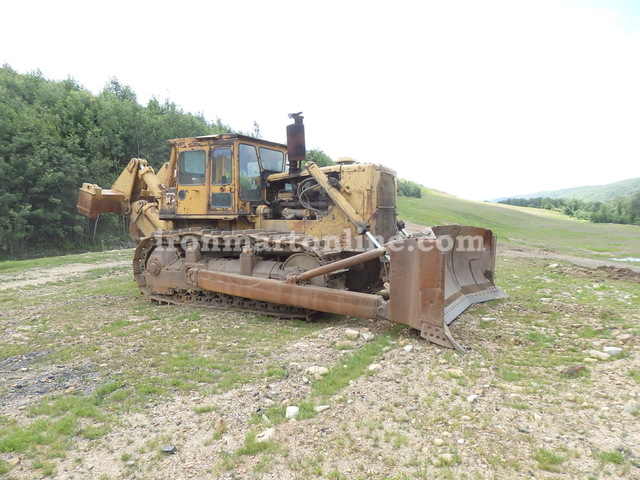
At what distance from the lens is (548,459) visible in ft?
9.13

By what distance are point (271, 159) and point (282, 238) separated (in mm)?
2511

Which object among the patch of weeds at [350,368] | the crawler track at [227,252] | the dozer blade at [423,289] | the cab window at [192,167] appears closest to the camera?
the patch of weeds at [350,368]

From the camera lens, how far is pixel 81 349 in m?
5.30

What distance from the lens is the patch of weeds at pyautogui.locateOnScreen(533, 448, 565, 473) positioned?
2715 mm

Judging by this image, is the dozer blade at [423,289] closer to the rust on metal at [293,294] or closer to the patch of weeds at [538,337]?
the rust on metal at [293,294]

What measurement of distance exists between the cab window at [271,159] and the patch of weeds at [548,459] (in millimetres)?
6854

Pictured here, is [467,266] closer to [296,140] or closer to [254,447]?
[296,140]

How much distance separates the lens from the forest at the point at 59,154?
19.3m

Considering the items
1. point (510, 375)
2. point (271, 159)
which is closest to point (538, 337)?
point (510, 375)

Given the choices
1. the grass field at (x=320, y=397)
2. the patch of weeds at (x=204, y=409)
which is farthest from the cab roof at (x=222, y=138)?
the patch of weeds at (x=204, y=409)

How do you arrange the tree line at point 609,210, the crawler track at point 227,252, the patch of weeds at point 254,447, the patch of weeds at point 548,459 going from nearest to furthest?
the patch of weeds at point 548,459
the patch of weeds at point 254,447
the crawler track at point 227,252
the tree line at point 609,210

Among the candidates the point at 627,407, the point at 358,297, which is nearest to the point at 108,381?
the point at 358,297

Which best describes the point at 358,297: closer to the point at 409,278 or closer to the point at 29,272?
the point at 409,278

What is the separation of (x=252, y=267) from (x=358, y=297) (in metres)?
2.27
